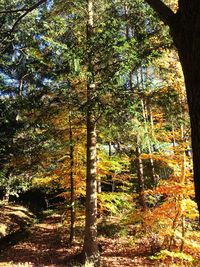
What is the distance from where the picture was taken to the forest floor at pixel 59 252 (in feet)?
39.8

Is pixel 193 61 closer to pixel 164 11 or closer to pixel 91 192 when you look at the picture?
pixel 164 11

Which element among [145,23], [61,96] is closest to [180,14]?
[61,96]

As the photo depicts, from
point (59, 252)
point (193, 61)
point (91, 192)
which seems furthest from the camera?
point (59, 252)

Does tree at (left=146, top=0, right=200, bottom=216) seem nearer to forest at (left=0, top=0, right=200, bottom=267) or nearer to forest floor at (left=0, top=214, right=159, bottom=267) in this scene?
forest at (left=0, top=0, right=200, bottom=267)

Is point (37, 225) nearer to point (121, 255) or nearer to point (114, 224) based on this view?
point (114, 224)

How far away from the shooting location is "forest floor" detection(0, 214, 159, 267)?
12129mm

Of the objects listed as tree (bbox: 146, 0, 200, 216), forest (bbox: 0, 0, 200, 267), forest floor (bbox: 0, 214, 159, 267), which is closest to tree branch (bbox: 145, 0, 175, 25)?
tree (bbox: 146, 0, 200, 216)

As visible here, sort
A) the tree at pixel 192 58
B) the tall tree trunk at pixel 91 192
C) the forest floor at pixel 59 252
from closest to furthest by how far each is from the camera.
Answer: the tree at pixel 192 58 → the tall tree trunk at pixel 91 192 → the forest floor at pixel 59 252

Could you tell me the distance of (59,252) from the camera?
1363 centimetres

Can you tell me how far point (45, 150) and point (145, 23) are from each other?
7122 millimetres

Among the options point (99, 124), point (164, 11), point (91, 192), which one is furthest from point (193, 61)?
point (99, 124)

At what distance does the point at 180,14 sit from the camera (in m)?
2.28

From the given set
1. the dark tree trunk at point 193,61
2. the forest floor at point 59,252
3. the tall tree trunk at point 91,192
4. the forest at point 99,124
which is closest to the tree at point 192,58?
the dark tree trunk at point 193,61

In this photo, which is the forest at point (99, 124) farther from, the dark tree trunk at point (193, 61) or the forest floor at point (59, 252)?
the dark tree trunk at point (193, 61)
